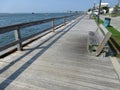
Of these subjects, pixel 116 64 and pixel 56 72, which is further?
pixel 116 64

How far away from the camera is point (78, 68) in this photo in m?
4.26

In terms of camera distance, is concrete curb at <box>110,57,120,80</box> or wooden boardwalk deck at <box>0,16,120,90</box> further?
concrete curb at <box>110,57,120,80</box>

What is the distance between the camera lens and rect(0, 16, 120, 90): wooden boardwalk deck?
3.34 meters

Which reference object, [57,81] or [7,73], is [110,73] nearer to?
[57,81]

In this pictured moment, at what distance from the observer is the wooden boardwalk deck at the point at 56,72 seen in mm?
3342

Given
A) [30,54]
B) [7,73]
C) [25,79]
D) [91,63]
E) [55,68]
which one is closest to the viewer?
[25,79]

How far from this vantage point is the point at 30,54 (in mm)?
5293

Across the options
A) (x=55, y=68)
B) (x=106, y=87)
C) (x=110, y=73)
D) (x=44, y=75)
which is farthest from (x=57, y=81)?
(x=110, y=73)

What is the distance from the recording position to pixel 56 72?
13.0 feet

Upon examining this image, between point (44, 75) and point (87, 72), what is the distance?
43.5 inches

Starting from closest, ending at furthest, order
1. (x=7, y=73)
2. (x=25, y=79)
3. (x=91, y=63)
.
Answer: (x=25, y=79) < (x=7, y=73) < (x=91, y=63)

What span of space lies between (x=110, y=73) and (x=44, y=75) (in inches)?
66.2

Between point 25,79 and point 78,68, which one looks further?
point 78,68

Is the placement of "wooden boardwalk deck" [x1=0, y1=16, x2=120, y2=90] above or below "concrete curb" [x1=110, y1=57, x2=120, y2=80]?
above
